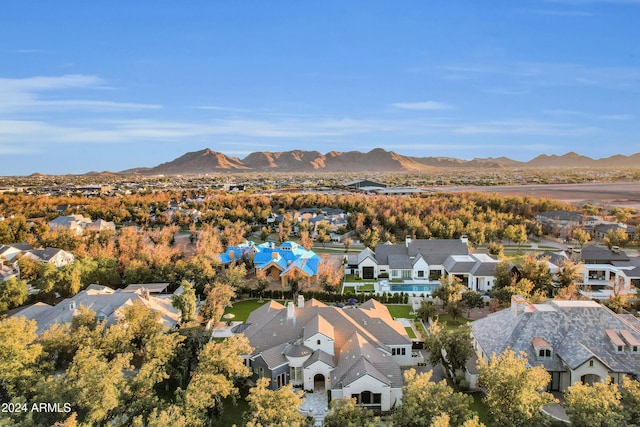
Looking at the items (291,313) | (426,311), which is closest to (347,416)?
(291,313)

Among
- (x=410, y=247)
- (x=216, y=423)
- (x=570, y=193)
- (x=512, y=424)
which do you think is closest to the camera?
(x=512, y=424)

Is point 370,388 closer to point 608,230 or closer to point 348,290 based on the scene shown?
point 348,290

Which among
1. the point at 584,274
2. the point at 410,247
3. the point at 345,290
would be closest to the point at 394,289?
the point at 345,290

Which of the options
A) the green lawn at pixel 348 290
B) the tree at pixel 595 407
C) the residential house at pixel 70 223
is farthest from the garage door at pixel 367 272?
the residential house at pixel 70 223

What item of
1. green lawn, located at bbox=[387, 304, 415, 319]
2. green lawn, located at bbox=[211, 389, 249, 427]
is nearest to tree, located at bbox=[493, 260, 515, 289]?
green lawn, located at bbox=[387, 304, 415, 319]

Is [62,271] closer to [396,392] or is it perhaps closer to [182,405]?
[182,405]

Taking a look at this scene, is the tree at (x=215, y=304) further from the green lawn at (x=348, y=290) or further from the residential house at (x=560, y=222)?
the residential house at (x=560, y=222)

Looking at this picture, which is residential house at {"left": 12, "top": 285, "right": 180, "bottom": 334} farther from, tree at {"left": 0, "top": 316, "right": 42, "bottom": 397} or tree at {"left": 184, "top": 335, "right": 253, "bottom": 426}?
tree at {"left": 184, "top": 335, "right": 253, "bottom": 426}
